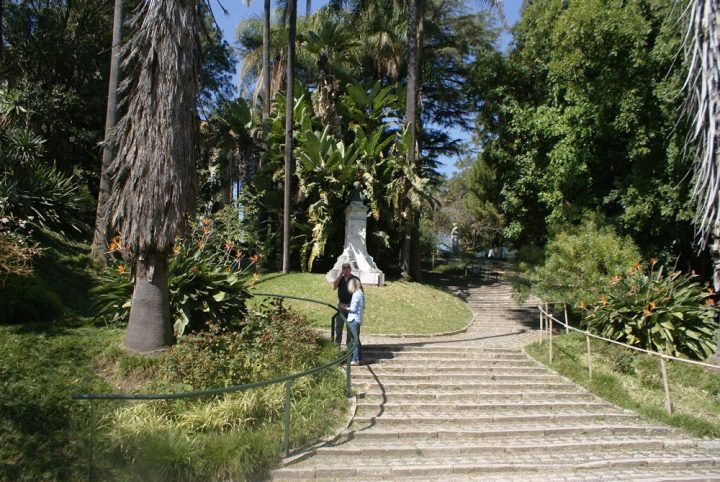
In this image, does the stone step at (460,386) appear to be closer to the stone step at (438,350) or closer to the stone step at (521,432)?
the stone step at (521,432)

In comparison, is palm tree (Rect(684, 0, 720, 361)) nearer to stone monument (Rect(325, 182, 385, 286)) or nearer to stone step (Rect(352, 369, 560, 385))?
stone step (Rect(352, 369, 560, 385))

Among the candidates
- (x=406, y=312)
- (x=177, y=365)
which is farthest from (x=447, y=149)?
(x=177, y=365)

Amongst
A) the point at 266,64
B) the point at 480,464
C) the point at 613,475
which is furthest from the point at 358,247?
the point at 613,475

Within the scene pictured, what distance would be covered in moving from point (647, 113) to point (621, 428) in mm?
9262

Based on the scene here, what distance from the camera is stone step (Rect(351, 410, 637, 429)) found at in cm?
755

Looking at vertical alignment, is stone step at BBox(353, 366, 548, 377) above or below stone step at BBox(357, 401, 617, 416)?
above

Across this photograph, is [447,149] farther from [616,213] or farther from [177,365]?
[177,365]

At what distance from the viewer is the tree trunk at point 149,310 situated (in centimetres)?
757

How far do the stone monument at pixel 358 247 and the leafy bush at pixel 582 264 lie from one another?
5.71 meters

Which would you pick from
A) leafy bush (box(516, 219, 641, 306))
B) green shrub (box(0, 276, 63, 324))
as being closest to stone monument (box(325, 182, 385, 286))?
leafy bush (box(516, 219, 641, 306))

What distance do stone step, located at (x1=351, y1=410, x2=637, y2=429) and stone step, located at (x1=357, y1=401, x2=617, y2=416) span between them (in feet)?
0.45

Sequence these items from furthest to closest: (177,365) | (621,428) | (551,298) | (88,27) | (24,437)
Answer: (88,27), (551,298), (621,428), (177,365), (24,437)

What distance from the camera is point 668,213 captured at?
13562mm

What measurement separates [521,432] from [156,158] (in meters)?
6.64
